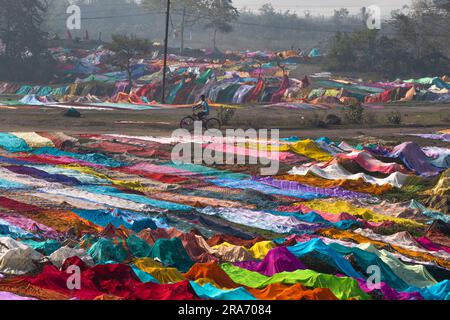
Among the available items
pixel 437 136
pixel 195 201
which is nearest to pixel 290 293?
pixel 195 201

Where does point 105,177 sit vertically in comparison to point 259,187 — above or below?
above

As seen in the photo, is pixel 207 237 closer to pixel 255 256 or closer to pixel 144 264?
pixel 255 256

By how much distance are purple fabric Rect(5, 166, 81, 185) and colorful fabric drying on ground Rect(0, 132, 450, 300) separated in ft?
0.20

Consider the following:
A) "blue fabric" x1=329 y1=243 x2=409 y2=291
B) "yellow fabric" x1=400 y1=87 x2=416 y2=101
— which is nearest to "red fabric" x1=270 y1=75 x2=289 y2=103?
"yellow fabric" x1=400 y1=87 x2=416 y2=101

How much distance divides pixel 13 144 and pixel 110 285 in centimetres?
1768

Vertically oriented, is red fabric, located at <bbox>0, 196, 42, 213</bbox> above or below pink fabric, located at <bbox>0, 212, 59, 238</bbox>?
below

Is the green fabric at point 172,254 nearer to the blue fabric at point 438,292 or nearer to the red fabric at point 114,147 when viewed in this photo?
the blue fabric at point 438,292

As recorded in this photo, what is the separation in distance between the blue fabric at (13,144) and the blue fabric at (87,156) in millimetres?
556

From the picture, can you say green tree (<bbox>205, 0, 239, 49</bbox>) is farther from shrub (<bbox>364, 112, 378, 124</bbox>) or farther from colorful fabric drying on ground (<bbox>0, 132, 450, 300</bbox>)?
colorful fabric drying on ground (<bbox>0, 132, 450, 300</bbox>)

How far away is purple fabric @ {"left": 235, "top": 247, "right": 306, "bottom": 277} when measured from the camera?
1533cm

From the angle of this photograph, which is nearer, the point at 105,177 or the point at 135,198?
the point at 135,198

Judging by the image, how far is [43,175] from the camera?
2516 centimetres

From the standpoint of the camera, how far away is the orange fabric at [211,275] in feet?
46.2

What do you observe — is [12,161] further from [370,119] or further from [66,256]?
[370,119]
